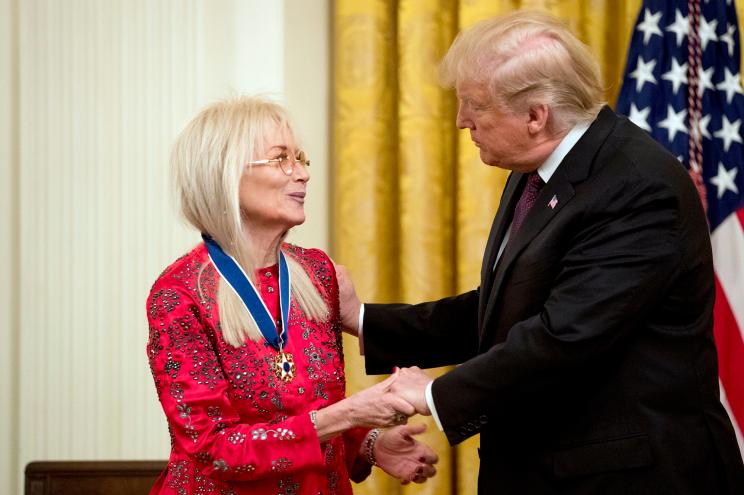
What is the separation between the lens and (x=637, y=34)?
371cm

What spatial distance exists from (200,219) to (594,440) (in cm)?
117

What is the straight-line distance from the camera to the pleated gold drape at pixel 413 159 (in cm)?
395

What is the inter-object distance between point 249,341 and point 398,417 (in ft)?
1.44

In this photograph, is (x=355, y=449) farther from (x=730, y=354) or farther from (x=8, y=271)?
Answer: (x=8, y=271)

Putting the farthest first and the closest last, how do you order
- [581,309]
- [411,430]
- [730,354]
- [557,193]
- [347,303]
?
1. [730,354]
2. [347,303]
3. [411,430]
4. [557,193]
5. [581,309]

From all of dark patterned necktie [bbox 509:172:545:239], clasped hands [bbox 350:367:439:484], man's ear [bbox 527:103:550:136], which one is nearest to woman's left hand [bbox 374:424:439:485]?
clasped hands [bbox 350:367:439:484]

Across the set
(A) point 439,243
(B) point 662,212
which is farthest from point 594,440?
(A) point 439,243

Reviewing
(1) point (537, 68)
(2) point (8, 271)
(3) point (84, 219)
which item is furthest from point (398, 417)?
(2) point (8, 271)

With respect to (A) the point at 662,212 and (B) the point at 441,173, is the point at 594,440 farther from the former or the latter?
(B) the point at 441,173

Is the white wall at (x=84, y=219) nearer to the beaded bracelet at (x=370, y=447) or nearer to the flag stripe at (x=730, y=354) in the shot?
the beaded bracelet at (x=370, y=447)

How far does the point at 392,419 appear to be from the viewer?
2514 mm

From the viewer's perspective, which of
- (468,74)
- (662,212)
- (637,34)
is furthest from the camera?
(637,34)

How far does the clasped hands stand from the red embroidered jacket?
0.51ft

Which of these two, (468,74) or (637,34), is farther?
(637,34)
